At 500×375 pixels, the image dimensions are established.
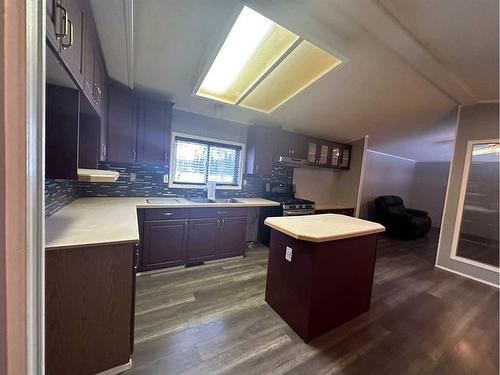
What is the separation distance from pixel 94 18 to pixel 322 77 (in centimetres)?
223

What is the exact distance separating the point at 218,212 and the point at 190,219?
1.33 feet

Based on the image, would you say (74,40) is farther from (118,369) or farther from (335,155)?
(335,155)

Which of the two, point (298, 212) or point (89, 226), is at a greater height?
point (89, 226)

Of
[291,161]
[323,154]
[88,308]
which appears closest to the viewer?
[88,308]

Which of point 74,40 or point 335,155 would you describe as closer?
point 74,40

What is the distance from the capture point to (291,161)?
3889 millimetres

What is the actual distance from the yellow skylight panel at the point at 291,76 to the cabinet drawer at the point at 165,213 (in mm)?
→ 1755

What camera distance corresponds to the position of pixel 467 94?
A: 2.97m

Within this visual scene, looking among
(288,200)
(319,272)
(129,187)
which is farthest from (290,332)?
(129,187)

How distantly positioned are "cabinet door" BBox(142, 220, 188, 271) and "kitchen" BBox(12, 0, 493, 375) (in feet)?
0.06

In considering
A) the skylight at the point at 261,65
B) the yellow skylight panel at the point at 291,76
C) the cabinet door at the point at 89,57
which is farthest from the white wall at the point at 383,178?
the cabinet door at the point at 89,57

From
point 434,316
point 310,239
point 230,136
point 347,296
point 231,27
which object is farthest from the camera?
point 230,136

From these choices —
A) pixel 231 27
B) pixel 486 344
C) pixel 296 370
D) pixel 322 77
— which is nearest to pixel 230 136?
pixel 322 77

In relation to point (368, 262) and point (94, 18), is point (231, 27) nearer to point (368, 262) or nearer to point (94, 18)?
point (94, 18)
